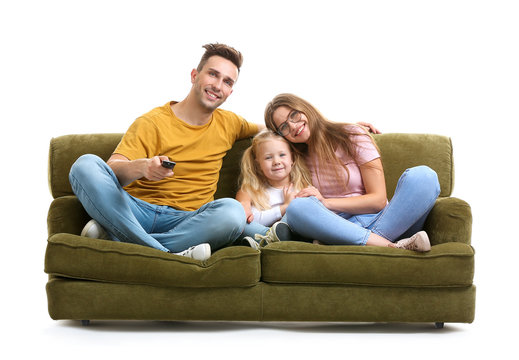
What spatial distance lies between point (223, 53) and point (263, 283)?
135cm

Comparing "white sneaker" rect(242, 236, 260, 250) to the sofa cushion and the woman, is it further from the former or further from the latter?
the sofa cushion

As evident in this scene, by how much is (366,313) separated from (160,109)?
153 cm

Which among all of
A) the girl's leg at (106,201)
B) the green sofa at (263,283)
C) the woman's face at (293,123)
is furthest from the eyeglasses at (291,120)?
the girl's leg at (106,201)

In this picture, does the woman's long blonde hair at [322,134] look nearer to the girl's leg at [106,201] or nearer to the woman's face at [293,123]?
the woman's face at [293,123]

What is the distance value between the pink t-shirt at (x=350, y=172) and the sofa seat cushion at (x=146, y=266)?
75 cm

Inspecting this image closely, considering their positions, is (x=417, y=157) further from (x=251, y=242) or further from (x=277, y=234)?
(x=251, y=242)

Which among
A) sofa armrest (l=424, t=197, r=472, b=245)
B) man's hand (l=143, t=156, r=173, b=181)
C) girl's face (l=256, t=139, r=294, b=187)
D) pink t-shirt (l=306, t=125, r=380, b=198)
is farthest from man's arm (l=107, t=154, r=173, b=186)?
sofa armrest (l=424, t=197, r=472, b=245)

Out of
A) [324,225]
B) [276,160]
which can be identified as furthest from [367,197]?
[276,160]

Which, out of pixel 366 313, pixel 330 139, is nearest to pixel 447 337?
pixel 366 313

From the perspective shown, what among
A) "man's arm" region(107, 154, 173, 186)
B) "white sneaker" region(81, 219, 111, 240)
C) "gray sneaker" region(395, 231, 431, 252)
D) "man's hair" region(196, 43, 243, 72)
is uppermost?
"man's hair" region(196, 43, 243, 72)

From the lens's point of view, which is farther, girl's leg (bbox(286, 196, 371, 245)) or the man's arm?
girl's leg (bbox(286, 196, 371, 245))

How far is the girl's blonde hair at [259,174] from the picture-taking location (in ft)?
11.5

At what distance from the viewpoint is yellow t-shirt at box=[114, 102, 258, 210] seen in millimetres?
3436

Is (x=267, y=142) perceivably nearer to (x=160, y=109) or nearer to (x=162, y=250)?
(x=160, y=109)
